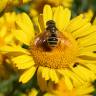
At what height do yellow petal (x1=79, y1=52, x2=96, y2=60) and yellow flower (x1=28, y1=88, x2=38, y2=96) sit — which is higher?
yellow petal (x1=79, y1=52, x2=96, y2=60)

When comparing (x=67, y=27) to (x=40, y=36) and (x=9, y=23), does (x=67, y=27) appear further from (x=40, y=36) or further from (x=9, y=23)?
(x=9, y=23)

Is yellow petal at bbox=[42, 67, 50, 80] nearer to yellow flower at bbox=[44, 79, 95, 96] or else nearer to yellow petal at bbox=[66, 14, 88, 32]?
yellow petal at bbox=[66, 14, 88, 32]

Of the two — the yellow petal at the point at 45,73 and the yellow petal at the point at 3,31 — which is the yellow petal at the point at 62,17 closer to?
the yellow petal at the point at 45,73

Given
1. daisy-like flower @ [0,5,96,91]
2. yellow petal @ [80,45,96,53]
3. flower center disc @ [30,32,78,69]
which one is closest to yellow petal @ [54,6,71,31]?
daisy-like flower @ [0,5,96,91]

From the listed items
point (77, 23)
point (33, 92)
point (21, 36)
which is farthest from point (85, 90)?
point (21, 36)

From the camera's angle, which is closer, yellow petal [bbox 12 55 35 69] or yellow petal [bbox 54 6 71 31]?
yellow petal [bbox 12 55 35 69]

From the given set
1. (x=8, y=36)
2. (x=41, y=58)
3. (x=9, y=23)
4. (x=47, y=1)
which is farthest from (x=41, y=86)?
(x=47, y=1)

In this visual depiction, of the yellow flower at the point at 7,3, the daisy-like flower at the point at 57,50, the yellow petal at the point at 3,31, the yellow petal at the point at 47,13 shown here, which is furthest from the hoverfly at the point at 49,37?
the yellow petal at the point at 3,31
